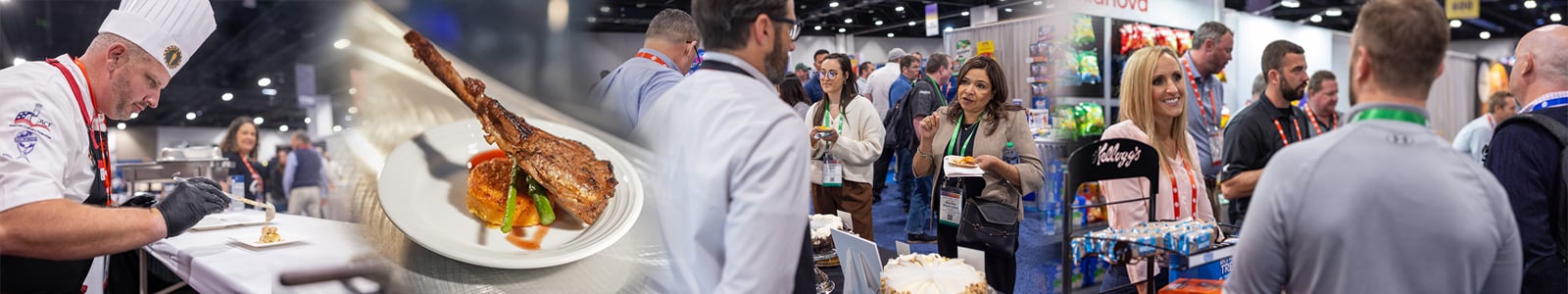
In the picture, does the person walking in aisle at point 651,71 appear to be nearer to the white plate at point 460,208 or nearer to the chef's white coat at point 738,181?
the white plate at point 460,208

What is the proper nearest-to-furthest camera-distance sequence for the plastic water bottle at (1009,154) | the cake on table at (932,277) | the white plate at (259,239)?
the cake on table at (932,277) → the white plate at (259,239) → the plastic water bottle at (1009,154)

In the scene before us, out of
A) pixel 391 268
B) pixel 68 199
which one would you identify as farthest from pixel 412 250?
pixel 68 199

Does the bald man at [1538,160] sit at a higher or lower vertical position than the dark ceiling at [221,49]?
lower

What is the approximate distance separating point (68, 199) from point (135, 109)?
0.87 feet

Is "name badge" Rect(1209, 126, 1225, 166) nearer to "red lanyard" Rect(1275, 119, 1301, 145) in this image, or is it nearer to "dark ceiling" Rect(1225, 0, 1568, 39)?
"red lanyard" Rect(1275, 119, 1301, 145)

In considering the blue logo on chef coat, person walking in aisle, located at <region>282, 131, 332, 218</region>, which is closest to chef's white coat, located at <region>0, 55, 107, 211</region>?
the blue logo on chef coat

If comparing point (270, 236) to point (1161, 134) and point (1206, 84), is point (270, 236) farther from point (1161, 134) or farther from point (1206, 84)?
point (1206, 84)

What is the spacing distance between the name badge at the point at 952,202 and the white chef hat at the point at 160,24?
6.26 ft

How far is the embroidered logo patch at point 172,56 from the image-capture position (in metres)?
1.53

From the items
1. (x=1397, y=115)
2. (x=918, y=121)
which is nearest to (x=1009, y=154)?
(x=1397, y=115)

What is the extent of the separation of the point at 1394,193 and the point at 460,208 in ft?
3.69

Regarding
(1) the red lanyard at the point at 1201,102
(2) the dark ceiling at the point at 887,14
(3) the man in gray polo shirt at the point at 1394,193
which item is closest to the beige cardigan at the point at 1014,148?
(1) the red lanyard at the point at 1201,102

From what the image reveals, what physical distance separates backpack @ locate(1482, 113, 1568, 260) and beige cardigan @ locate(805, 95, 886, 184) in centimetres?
191

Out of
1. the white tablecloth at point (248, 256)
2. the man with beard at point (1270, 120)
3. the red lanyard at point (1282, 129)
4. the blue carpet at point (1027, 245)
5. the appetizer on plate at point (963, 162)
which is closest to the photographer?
the white tablecloth at point (248, 256)
